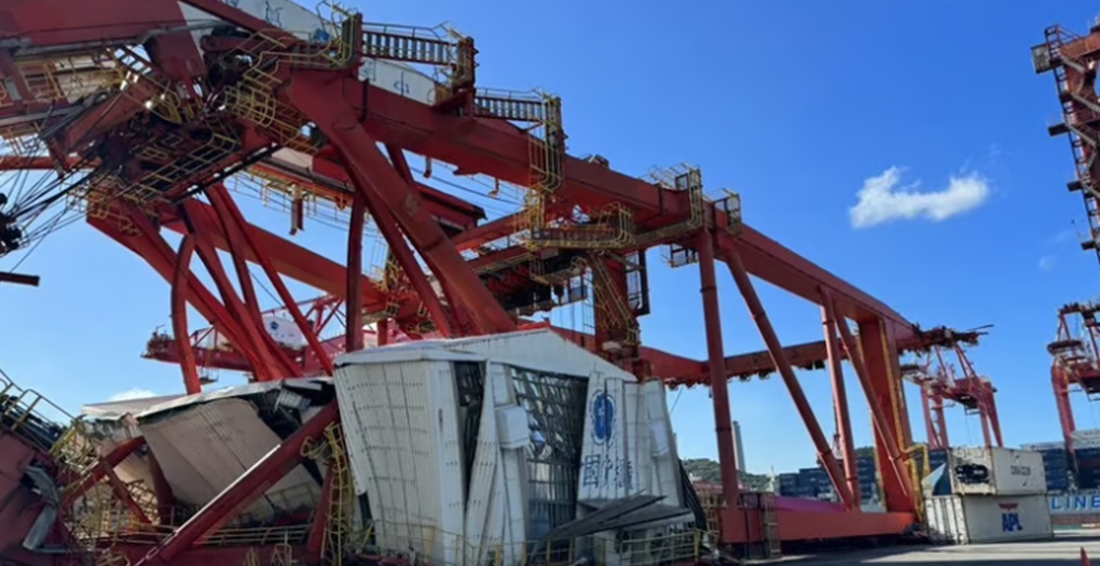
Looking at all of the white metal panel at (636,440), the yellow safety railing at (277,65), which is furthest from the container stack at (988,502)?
the yellow safety railing at (277,65)

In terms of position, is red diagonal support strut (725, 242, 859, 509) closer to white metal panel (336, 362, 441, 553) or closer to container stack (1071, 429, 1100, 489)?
white metal panel (336, 362, 441, 553)

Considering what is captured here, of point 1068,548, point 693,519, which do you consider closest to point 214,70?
point 693,519

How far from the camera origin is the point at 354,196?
2572cm

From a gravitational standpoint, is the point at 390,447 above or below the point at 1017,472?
above

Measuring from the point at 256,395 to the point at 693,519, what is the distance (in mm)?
11125

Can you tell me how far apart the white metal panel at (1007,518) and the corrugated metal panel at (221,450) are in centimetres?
2936

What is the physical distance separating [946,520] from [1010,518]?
3.58 m

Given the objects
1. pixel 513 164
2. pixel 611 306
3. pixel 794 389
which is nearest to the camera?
pixel 513 164

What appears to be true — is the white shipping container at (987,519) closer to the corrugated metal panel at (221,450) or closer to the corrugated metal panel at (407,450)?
the corrugated metal panel at (407,450)

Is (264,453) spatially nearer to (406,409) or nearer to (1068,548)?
(406,409)

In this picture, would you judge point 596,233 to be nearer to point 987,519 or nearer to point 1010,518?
point 987,519

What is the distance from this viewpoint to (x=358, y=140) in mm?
20641

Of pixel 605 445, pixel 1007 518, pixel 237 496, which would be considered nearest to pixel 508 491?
pixel 605 445

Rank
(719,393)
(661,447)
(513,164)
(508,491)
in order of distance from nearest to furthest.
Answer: (508,491) < (661,447) < (513,164) < (719,393)
